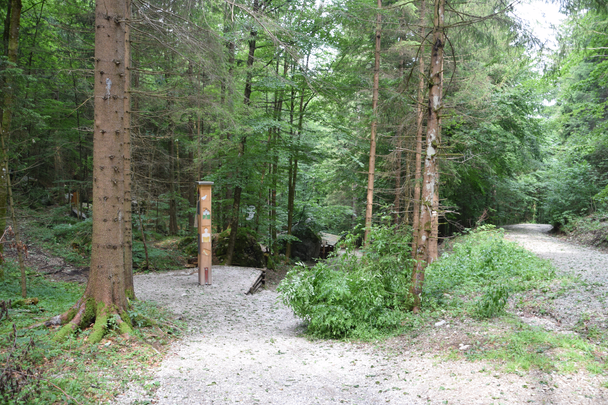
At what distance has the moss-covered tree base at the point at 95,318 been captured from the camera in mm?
4883

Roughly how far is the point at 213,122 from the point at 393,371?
276 inches

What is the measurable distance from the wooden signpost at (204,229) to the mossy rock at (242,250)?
3757 mm

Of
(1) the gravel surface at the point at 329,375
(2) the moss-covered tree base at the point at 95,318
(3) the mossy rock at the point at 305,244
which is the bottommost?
(3) the mossy rock at the point at 305,244

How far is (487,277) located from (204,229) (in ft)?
23.7

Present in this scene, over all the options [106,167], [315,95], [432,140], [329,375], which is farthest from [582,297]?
[106,167]


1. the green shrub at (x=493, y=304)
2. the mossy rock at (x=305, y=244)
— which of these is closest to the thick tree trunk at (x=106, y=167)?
the green shrub at (x=493, y=304)

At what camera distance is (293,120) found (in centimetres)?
1673

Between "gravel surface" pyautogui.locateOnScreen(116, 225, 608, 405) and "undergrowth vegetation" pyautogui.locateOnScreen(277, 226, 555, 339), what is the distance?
425mm

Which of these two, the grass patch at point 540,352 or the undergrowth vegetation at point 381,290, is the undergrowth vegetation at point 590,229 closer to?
the undergrowth vegetation at point 381,290

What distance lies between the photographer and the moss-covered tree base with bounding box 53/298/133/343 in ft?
16.0

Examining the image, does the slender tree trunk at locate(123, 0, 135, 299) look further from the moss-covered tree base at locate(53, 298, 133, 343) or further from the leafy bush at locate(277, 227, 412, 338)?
the leafy bush at locate(277, 227, 412, 338)

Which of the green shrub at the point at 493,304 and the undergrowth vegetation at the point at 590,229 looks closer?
the green shrub at the point at 493,304

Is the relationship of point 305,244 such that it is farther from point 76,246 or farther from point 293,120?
point 76,246

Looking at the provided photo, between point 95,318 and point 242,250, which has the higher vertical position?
point 95,318
